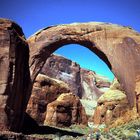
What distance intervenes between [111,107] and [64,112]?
31.6ft

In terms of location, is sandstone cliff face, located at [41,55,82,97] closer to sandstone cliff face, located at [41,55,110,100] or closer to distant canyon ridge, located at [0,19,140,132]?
sandstone cliff face, located at [41,55,110,100]

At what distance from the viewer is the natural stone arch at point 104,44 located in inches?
902

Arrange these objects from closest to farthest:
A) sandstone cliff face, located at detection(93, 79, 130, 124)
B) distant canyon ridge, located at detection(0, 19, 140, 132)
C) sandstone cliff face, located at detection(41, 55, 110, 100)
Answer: distant canyon ridge, located at detection(0, 19, 140, 132), sandstone cliff face, located at detection(93, 79, 130, 124), sandstone cliff face, located at detection(41, 55, 110, 100)

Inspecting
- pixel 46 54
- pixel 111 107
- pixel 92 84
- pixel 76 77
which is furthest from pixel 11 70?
pixel 92 84

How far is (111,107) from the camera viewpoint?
4303 cm

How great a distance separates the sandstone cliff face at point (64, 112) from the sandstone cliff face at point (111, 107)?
538 cm

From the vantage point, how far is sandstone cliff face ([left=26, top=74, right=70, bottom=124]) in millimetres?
35562

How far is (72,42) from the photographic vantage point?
26078 millimetres

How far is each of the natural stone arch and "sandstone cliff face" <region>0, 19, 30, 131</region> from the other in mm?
5474

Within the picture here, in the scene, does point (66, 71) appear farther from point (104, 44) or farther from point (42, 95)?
point (104, 44)

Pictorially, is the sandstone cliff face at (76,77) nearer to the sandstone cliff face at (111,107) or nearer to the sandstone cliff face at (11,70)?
the sandstone cliff face at (111,107)

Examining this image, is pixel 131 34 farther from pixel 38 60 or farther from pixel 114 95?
pixel 114 95

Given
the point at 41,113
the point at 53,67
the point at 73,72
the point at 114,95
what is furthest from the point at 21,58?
the point at 73,72

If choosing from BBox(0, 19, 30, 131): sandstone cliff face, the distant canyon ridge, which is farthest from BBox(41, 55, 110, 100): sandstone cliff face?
BBox(0, 19, 30, 131): sandstone cliff face
